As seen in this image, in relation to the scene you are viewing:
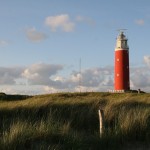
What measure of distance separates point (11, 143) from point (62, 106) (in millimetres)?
8627

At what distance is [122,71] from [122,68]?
14.4 inches

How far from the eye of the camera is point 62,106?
56.6ft

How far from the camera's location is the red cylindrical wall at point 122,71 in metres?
48.7

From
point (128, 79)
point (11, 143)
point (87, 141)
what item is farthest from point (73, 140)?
point (128, 79)

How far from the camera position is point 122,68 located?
4891 centimetres

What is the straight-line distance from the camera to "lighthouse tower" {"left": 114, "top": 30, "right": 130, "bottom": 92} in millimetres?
48688

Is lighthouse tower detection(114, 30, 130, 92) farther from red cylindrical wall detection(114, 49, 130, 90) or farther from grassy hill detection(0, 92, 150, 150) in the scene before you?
grassy hill detection(0, 92, 150, 150)

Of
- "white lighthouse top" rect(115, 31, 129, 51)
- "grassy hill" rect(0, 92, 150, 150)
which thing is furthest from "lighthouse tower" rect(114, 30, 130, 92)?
"grassy hill" rect(0, 92, 150, 150)

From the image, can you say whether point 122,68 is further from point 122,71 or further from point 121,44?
point 121,44

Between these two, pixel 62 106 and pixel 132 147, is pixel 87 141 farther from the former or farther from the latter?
pixel 62 106

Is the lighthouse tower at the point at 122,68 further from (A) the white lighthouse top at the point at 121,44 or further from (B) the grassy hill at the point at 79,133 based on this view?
(B) the grassy hill at the point at 79,133

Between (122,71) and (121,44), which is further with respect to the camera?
(121,44)

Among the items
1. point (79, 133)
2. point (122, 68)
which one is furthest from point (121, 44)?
point (79, 133)

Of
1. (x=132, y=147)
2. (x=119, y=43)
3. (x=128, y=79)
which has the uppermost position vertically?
(x=119, y=43)
